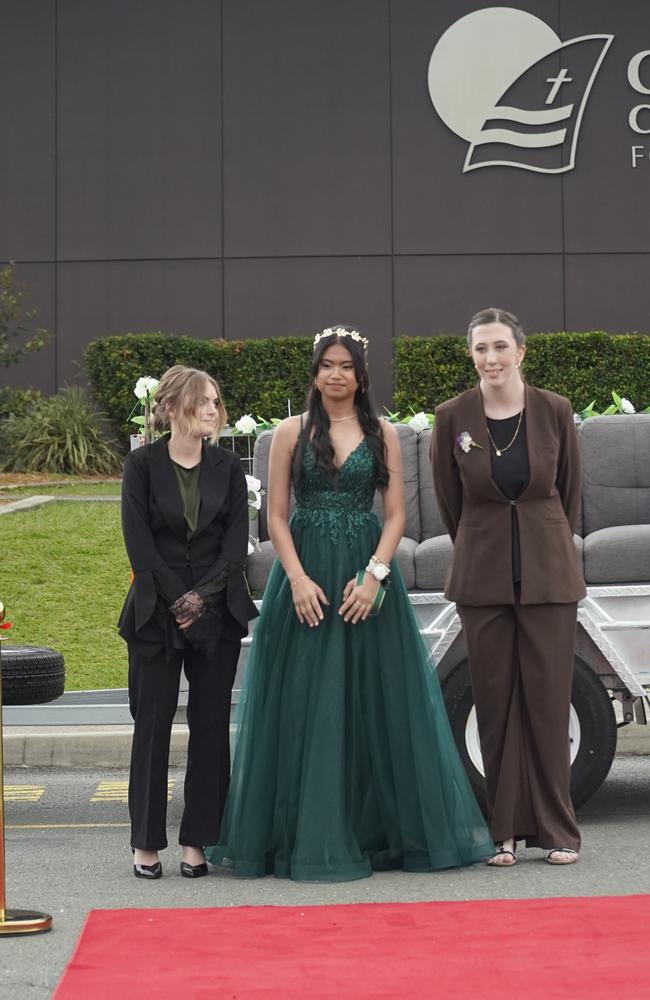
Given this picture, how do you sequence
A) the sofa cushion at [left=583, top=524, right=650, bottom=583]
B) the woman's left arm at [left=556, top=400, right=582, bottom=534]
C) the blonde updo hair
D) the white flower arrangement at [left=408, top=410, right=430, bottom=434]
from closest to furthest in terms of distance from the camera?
the blonde updo hair, the woman's left arm at [left=556, top=400, right=582, bottom=534], the sofa cushion at [left=583, top=524, right=650, bottom=583], the white flower arrangement at [left=408, top=410, right=430, bottom=434]

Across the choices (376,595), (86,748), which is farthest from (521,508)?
(86,748)

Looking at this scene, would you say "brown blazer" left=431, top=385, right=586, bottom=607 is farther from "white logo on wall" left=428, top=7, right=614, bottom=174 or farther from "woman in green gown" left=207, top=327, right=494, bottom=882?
"white logo on wall" left=428, top=7, right=614, bottom=174

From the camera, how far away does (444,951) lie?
485cm

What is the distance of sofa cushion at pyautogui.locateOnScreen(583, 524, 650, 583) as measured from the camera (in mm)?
7223

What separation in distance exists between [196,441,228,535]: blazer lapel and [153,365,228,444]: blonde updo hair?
0.13 meters

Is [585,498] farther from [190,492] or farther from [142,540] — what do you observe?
[142,540]

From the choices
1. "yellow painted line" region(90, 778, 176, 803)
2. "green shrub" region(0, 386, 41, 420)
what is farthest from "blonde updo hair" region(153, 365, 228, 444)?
"green shrub" region(0, 386, 41, 420)

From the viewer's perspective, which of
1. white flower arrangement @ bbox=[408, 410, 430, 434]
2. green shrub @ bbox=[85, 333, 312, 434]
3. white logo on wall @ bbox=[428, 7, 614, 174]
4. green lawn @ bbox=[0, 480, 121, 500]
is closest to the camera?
white flower arrangement @ bbox=[408, 410, 430, 434]

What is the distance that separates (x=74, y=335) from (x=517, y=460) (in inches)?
633

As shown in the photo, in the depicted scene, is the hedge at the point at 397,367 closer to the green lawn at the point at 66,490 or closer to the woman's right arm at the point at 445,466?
the green lawn at the point at 66,490

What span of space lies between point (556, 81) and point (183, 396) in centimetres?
1659

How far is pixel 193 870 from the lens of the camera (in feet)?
20.1

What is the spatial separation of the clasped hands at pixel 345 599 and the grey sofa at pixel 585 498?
1234 millimetres

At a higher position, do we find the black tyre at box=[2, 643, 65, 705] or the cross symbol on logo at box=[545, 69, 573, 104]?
the cross symbol on logo at box=[545, 69, 573, 104]
